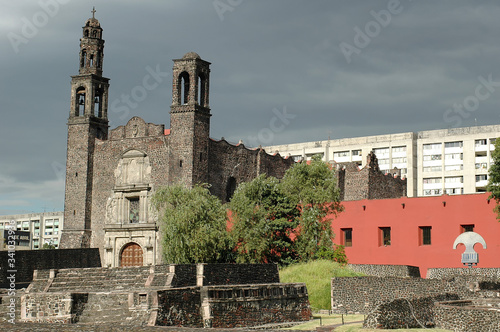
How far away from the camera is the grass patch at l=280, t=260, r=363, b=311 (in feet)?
102

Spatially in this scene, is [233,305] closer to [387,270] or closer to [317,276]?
[317,276]

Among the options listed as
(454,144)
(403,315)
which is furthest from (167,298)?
(454,144)

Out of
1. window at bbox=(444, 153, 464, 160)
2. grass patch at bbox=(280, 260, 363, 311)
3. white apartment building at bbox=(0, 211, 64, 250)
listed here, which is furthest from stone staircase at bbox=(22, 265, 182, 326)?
white apartment building at bbox=(0, 211, 64, 250)

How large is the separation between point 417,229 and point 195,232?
37.4ft

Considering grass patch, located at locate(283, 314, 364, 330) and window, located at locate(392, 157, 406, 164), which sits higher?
window, located at locate(392, 157, 406, 164)

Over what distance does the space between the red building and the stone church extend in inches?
335

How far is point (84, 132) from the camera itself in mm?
45094

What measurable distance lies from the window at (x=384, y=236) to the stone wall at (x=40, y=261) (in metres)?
16.5

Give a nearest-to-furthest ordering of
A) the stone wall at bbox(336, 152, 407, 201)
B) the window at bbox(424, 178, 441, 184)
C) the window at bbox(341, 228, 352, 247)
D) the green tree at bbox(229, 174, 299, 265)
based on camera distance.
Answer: the green tree at bbox(229, 174, 299, 265) < the window at bbox(341, 228, 352, 247) < the stone wall at bbox(336, 152, 407, 201) < the window at bbox(424, 178, 441, 184)

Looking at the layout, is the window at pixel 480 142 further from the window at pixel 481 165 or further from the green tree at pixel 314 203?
the green tree at pixel 314 203

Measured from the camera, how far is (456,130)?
8488 cm

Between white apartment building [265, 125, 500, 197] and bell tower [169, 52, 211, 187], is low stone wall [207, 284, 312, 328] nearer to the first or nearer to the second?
bell tower [169, 52, 211, 187]

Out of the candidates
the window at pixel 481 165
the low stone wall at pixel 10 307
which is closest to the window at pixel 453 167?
the window at pixel 481 165

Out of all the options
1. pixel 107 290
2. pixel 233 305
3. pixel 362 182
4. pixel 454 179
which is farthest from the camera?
pixel 454 179
